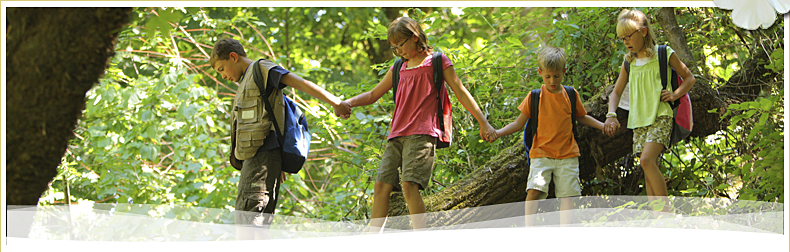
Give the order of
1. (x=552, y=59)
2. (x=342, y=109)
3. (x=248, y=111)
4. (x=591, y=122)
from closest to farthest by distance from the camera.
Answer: (x=248, y=111) < (x=342, y=109) < (x=552, y=59) < (x=591, y=122)

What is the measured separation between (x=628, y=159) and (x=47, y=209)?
5.82 metres

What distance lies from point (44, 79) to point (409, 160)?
6.55ft

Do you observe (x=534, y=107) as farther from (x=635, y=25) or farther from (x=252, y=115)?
(x=252, y=115)

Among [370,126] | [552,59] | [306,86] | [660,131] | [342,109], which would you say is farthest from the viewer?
[370,126]

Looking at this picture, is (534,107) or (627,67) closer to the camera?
(534,107)

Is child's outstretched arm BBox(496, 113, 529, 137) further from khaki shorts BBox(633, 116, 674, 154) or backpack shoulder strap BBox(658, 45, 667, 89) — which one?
backpack shoulder strap BBox(658, 45, 667, 89)

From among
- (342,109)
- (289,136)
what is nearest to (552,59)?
(342,109)

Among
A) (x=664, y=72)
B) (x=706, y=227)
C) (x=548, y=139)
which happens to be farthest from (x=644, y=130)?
(x=706, y=227)

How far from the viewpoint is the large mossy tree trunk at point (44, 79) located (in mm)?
1414

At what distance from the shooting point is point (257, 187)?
10.1 ft

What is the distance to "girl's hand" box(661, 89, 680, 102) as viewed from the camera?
11.4ft

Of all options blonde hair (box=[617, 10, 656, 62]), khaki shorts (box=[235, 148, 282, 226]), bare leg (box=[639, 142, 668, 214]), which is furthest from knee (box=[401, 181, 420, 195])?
blonde hair (box=[617, 10, 656, 62])

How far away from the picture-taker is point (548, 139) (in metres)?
3.46

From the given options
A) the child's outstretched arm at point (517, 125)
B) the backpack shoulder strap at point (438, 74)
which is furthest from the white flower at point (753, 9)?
the backpack shoulder strap at point (438, 74)
